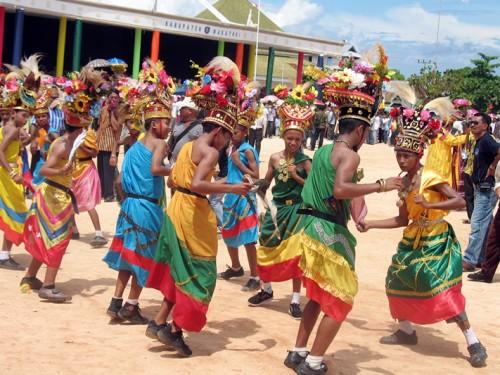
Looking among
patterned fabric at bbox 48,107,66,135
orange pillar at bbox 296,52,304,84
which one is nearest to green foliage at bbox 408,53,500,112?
orange pillar at bbox 296,52,304,84

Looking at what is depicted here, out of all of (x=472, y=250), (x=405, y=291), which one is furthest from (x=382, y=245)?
(x=405, y=291)

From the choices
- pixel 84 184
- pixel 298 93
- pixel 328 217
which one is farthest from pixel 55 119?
pixel 328 217

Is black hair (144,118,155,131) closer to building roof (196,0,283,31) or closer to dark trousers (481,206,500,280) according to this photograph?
dark trousers (481,206,500,280)

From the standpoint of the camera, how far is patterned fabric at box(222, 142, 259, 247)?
28.1 feet

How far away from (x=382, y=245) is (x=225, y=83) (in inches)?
255

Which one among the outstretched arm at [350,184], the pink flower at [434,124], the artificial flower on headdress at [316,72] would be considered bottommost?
the outstretched arm at [350,184]

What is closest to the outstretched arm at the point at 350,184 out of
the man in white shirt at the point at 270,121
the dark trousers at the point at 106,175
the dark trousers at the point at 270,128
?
the dark trousers at the point at 106,175

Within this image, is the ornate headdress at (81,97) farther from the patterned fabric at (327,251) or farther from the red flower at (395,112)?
the red flower at (395,112)

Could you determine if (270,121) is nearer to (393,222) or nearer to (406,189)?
(393,222)

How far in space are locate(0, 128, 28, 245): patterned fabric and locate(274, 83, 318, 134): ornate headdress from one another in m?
3.18

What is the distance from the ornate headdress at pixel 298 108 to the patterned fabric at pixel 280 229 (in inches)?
11.5

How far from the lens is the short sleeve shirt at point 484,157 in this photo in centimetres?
1081

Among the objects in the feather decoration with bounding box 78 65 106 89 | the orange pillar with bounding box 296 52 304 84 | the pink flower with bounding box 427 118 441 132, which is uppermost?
the orange pillar with bounding box 296 52 304 84

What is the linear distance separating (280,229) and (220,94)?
167 cm
